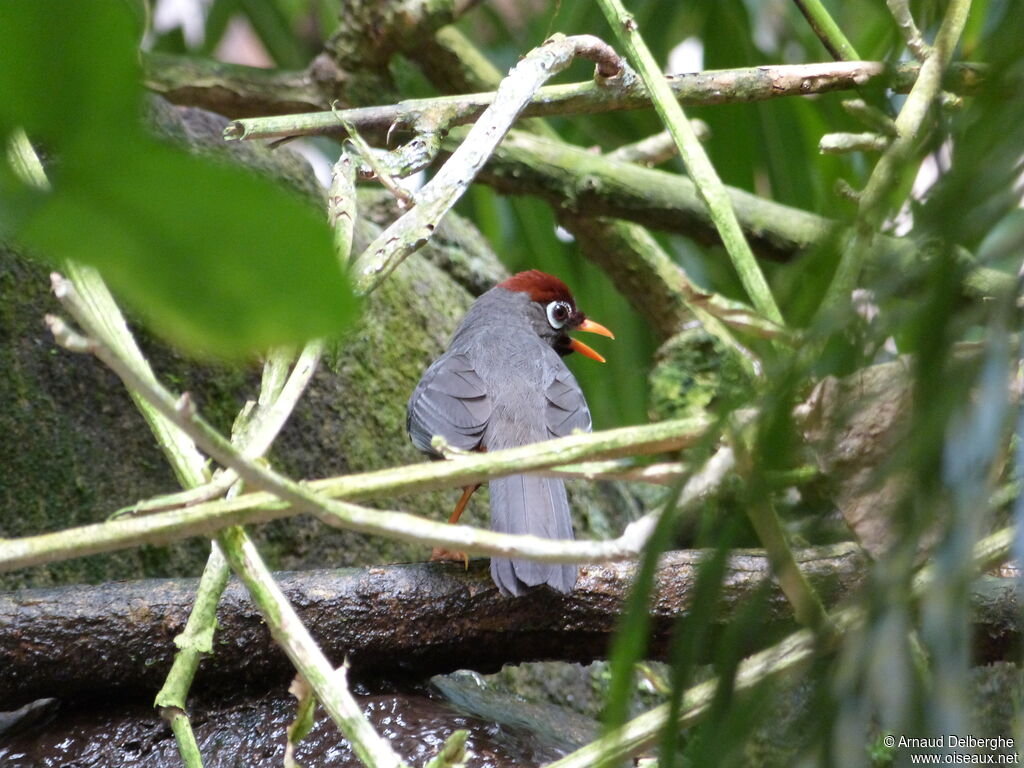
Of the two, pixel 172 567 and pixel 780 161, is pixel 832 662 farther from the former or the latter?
pixel 780 161

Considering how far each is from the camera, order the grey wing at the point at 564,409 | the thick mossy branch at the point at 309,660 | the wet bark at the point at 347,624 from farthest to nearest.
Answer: the grey wing at the point at 564,409, the wet bark at the point at 347,624, the thick mossy branch at the point at 309,660

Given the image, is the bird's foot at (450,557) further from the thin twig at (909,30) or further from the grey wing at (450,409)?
the thin twig at (909,30)

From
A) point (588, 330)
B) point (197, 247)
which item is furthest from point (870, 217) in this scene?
point (588, 330)

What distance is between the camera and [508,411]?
3184 mm

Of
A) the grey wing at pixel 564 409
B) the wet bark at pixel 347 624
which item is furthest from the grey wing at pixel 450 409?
the wet bark at pixel 347 624

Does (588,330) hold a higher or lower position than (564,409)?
higher

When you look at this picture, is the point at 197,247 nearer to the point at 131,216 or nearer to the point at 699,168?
the point at 131,216

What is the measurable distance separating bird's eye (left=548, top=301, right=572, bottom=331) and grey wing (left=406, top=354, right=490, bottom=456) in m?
0.91

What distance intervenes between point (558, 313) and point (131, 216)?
3792mm

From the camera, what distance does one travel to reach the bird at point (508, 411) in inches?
104

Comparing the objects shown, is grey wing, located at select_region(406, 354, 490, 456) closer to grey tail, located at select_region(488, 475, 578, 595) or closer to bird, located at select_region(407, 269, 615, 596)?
bird, located at select_region(407, 269, 615, 596)

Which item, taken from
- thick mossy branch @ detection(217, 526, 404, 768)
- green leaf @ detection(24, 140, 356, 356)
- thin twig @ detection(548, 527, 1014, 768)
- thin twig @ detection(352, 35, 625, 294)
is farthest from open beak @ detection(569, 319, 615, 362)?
green leaf @ detection(24, 140, 356, 356)

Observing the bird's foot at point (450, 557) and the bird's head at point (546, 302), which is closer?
the bird's foot at point (450, 557)

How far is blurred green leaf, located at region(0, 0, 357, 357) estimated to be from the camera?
14.4 inches
